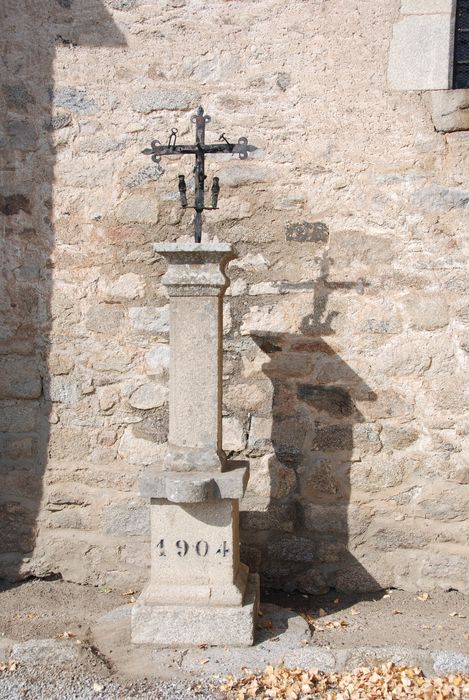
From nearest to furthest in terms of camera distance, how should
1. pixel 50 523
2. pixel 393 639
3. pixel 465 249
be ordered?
A: pixel 393 639, pixel 465 249, pixel 50 523

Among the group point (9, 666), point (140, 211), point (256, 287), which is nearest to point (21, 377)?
point (140, 211)

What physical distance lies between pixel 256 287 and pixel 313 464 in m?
1.08

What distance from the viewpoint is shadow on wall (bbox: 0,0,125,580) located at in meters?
4.04

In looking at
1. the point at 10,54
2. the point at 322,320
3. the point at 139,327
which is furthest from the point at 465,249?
the point at 10,54

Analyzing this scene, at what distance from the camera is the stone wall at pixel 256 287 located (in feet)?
12.7

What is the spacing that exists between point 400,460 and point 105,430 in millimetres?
1728

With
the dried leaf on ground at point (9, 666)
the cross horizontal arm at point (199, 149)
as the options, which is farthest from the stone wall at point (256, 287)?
the dried leaf on ground at point (9, 666)

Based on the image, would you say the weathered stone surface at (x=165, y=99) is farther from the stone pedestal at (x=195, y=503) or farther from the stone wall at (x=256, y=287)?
the stone pedestal at (x=195, y=503)

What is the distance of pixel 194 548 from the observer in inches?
129

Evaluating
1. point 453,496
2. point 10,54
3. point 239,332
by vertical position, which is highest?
point 10,54

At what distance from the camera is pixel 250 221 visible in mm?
3990

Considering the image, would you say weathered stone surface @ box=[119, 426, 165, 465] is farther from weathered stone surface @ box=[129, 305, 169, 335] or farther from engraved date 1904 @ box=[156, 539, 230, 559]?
engraved date 1904 @ box=[156, 539, 230, 559]

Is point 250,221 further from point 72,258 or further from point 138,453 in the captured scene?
point 138,453

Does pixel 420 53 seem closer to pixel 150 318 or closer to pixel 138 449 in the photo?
pixel 150 318
